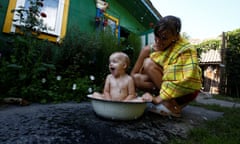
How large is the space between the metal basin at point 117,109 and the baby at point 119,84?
0.15 meters

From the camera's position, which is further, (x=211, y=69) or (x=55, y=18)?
(x=211, y=69)

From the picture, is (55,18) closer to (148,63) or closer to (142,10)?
(148,63)

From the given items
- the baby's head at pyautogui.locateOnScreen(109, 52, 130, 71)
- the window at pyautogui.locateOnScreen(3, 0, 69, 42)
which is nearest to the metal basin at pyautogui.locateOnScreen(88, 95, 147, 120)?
the baby's head at pyautogui.locateOnScreen(109, 52, 130, 71)

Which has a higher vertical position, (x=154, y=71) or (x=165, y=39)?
(x=165, y=39)

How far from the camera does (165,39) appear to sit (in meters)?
1.32

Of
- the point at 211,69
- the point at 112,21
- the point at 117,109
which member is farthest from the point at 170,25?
the point at 211,69

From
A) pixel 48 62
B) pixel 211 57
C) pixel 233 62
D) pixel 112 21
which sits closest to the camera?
pixel 48 62

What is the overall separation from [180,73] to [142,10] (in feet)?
15.0

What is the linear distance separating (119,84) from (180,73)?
517 mm

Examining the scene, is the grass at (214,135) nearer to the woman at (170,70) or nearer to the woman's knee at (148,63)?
the woman at (170,70)

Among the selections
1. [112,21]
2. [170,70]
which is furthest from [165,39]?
[112,21]

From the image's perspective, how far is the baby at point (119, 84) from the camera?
1.29 metres

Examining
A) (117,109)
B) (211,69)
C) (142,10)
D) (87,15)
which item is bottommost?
(117,109)

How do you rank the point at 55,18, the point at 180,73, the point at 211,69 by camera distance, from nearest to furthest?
the point at 180,73
the point at 55,18
the point at 211,69
